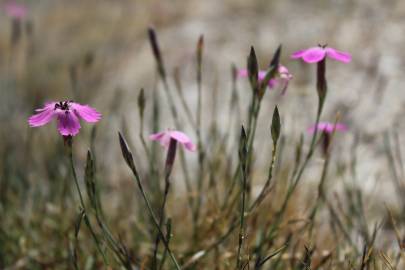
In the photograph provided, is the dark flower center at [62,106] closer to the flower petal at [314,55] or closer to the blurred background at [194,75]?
the flower petal at [314,55]

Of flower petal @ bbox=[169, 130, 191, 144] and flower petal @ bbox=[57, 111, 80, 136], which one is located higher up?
flower petal @ bbox=[57, 111, 80, 136]

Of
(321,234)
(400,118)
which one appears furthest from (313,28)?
(321,234)

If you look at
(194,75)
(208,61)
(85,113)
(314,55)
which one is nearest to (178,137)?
(85,113)

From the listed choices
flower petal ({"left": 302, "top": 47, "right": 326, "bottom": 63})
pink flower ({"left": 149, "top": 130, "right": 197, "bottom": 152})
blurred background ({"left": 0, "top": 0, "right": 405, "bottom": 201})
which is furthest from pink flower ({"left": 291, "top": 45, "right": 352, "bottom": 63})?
blurred background ({"left": 0, "top": 0, "right": 405, "bottom": 201})

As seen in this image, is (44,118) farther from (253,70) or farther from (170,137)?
(253,70)

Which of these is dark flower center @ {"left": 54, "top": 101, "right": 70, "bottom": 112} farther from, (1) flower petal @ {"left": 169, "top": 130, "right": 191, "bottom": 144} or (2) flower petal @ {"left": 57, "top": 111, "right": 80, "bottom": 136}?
(1) flower petal @ {"left": 169, "top": 130, "right": 191, "bottom": 144}

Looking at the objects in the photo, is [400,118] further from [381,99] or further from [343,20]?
[343,20]
